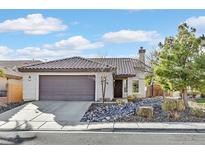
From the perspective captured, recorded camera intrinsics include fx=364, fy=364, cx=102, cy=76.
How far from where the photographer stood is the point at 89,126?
44.4 ft

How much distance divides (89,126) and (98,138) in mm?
2372

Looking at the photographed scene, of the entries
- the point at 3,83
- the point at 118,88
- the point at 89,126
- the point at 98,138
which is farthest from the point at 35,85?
the point at 98,138

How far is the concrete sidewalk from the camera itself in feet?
42.7

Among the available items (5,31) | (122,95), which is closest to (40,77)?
(5,31)

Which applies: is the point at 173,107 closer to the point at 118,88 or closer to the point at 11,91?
the point at 11,91

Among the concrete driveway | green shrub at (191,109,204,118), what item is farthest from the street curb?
green shrub at (191,109,204,118)

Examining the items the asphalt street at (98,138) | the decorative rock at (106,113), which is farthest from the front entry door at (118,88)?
the asphalt street at (98,138)

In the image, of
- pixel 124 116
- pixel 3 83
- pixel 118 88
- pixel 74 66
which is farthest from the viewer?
pixel 118 88

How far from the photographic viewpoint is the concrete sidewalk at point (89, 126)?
13008 mm

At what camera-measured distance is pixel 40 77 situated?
966 inches

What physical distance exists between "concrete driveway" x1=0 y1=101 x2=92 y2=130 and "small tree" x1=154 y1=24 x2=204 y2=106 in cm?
448

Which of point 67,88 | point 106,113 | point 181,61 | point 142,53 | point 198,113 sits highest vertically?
point 142,53

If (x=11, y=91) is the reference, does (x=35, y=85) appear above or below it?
above

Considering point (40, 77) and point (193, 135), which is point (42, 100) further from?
point (193, 135)
